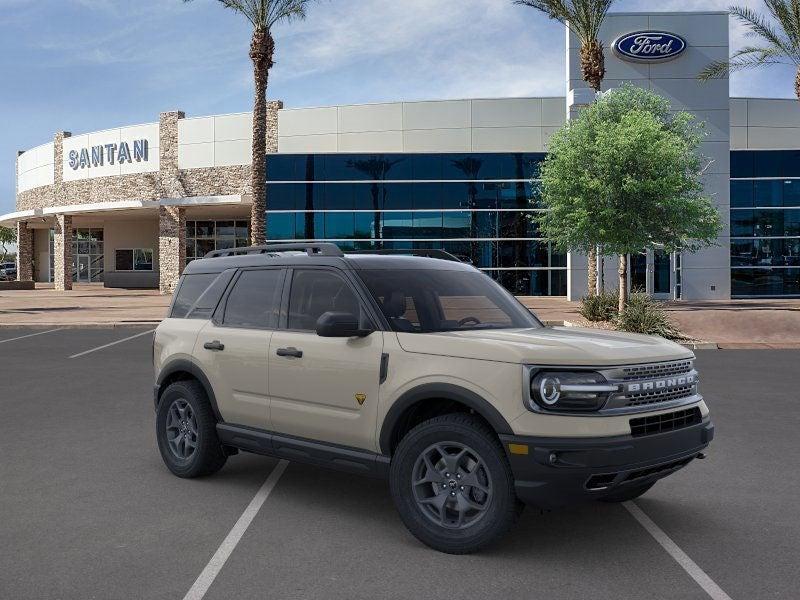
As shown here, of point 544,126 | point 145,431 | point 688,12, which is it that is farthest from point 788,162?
point 145,431

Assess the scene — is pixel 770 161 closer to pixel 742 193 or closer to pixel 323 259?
pixel 742 193

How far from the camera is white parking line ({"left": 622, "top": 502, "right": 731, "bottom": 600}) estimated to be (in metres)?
4.11

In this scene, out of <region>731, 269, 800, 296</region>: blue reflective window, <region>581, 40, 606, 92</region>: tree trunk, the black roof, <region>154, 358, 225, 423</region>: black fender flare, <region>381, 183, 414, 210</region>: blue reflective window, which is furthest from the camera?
<region>381, 183, 414, 210</region>: blue reflective window

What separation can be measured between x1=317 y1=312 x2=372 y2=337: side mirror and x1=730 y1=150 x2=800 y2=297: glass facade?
35.6 m

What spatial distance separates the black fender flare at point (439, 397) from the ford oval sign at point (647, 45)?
3372 cm

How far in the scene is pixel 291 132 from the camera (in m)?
Result: 39.5

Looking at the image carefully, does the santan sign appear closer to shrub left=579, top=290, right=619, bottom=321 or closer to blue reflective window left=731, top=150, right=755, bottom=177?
shrub left=579, top=290, right=619, bottom=321

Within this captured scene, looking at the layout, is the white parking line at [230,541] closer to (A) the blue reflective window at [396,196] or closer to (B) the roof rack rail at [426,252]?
(B) the roof rack rail at [426,252]

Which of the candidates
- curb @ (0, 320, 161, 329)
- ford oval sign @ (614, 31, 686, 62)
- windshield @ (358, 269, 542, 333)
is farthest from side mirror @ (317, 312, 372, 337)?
ford oval sign @ (614, 31, 686, 62)

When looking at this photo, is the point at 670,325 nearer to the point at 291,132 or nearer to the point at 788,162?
the point at 788,162

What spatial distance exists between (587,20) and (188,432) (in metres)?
26.6

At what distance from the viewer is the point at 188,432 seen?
255 inches

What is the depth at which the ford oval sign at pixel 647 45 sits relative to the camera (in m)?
34.9

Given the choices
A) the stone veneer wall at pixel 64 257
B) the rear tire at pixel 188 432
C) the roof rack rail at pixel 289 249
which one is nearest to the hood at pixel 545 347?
the roof rack rail at pixel 289 249
